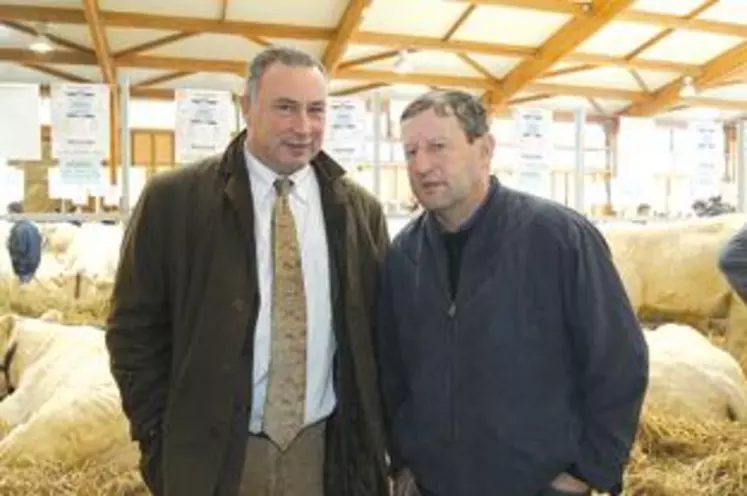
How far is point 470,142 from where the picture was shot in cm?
173

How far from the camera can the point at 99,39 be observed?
10156 millimetres

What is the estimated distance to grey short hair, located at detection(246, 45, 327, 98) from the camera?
1778mm

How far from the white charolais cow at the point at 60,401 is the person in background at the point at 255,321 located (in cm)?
109

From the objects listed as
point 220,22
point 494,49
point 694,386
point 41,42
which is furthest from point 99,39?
point 694,386

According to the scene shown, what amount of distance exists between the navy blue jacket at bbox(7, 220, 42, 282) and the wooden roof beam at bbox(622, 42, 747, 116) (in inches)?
413

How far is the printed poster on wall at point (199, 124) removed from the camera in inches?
138

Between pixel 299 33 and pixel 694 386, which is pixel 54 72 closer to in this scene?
pixel 299 33

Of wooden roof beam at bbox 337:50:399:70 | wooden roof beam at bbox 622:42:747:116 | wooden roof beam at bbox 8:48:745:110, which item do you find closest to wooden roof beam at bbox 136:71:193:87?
wooden roof beam at bbox 8:48:745:110

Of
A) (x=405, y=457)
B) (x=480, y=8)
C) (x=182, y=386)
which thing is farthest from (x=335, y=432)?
(x=480, y=8)

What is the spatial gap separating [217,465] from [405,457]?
385 mm

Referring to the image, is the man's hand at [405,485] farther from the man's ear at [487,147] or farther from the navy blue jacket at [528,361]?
the man's ear at [487,147]

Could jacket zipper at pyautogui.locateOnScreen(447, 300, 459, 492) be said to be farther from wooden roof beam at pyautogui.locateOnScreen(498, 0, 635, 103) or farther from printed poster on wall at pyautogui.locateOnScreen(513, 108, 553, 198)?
wooden roof beam at pyautogui.locateOnScreen(498, 0, 635, 103)

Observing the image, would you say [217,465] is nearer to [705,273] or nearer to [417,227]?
[417,227]

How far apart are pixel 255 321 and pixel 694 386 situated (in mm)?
2214
